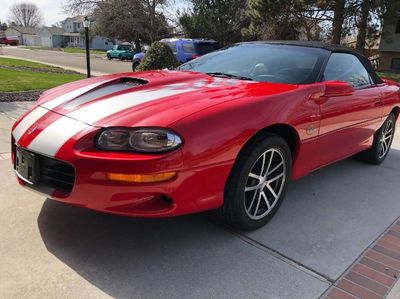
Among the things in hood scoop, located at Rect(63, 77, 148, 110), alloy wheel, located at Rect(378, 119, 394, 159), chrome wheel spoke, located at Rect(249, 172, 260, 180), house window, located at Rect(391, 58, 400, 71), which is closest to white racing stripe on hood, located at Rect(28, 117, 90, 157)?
hood scoop, located at Rect(63, 77, 148, 110)

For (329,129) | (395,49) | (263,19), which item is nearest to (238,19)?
(263,19)

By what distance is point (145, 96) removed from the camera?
9.03ft

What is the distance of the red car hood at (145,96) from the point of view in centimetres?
242

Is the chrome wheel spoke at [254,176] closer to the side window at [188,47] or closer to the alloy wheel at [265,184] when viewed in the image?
the alloy wheel at [265,184]

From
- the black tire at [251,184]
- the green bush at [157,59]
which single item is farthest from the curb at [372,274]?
the green bush at [157,59]

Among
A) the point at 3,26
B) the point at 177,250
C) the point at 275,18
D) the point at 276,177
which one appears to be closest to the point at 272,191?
the point at 276,177

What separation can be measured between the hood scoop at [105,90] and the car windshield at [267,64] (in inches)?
29.4

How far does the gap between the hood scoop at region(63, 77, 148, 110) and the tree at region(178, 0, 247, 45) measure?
28.3 m

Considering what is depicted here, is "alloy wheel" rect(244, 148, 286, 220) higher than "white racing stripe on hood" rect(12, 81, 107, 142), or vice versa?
"white racing stripe on hood" rect(12, 81, 107, 142)

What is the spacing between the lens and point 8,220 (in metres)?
2.90

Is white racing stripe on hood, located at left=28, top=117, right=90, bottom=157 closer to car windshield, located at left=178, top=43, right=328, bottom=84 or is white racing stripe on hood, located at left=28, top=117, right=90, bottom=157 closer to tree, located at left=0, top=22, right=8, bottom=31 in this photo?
car windshield, located at left=178, top=43, right=328, bottom=84

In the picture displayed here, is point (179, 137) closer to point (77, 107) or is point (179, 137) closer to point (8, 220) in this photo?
point (77, 107)

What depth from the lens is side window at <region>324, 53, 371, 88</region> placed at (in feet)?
12.0

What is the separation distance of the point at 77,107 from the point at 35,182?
56cm
